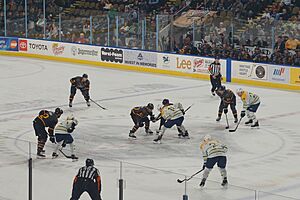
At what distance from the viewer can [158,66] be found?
96.8 feet

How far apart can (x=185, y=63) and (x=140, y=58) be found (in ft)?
6.66

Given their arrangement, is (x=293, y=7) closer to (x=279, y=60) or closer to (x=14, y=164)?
(x=279, y=60)

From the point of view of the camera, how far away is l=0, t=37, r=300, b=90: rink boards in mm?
26453

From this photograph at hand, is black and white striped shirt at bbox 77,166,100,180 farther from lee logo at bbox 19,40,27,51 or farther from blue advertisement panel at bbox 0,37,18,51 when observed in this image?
blue advertisement panel at bbox 0,37,18,51

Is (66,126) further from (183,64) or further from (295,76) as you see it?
(183,64)

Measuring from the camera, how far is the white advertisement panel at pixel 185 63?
28.0 meters

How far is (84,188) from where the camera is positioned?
11617mm

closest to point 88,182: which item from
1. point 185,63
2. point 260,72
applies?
point 260,72

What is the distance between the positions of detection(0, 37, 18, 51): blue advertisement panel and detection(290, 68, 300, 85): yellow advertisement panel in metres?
12.6

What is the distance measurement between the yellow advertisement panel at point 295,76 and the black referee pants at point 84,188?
15.1 meters

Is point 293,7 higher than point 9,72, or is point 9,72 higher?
point 293,7

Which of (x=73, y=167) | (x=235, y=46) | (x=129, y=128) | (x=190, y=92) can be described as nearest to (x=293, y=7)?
(x=235, y=46)

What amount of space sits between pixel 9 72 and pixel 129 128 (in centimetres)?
1072

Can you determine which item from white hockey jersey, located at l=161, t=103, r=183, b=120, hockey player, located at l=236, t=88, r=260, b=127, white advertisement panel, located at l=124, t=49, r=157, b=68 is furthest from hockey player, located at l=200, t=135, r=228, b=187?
white advertisement panel, located at l=124, t=49, r=157, b=68
